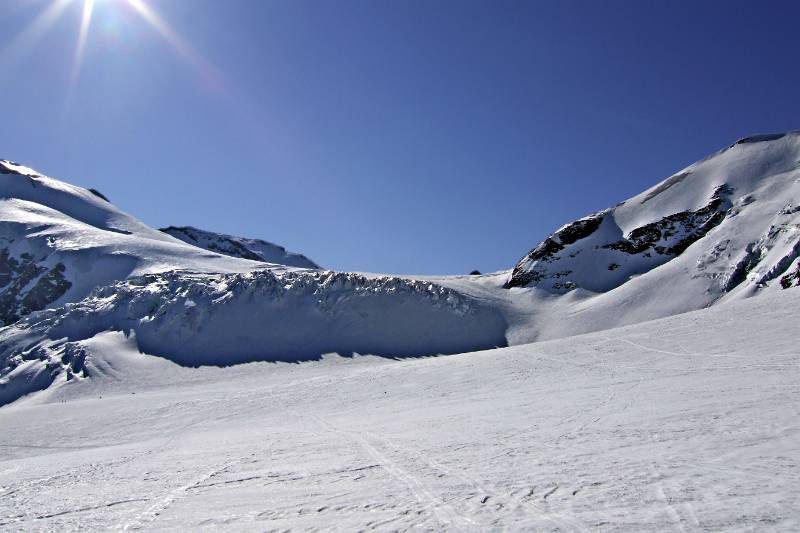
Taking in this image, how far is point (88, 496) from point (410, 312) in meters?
40.6

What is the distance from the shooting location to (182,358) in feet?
139

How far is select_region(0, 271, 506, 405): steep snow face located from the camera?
42.9 m

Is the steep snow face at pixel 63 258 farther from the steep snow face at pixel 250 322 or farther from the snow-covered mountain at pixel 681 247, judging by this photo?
the snow-covered mountain at pixel 681 247

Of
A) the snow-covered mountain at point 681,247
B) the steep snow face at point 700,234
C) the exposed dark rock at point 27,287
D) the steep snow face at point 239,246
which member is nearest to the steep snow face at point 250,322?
the snow-covered mountain at point 681,247

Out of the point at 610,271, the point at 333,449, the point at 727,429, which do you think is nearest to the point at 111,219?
the point at 610,271

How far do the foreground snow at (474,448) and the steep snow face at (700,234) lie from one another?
1833 cm

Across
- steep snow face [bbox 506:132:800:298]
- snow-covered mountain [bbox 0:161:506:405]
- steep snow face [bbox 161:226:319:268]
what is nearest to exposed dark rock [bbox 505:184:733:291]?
steep snow face [bbox 506:132:800:298]

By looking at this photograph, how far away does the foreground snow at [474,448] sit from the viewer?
7.40 m

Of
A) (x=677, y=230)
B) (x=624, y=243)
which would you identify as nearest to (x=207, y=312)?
(x=624, y=243)

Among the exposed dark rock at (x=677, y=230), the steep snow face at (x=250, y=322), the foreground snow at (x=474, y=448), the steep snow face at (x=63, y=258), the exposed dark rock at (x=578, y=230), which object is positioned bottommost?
the foreground snow at (x=474, y=448)

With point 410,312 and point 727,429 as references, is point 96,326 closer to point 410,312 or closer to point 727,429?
point 410,312

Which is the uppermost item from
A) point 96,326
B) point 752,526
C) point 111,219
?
point 111,219

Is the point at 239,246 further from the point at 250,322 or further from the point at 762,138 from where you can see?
the point at 762,138

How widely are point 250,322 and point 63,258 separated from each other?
32.8m
